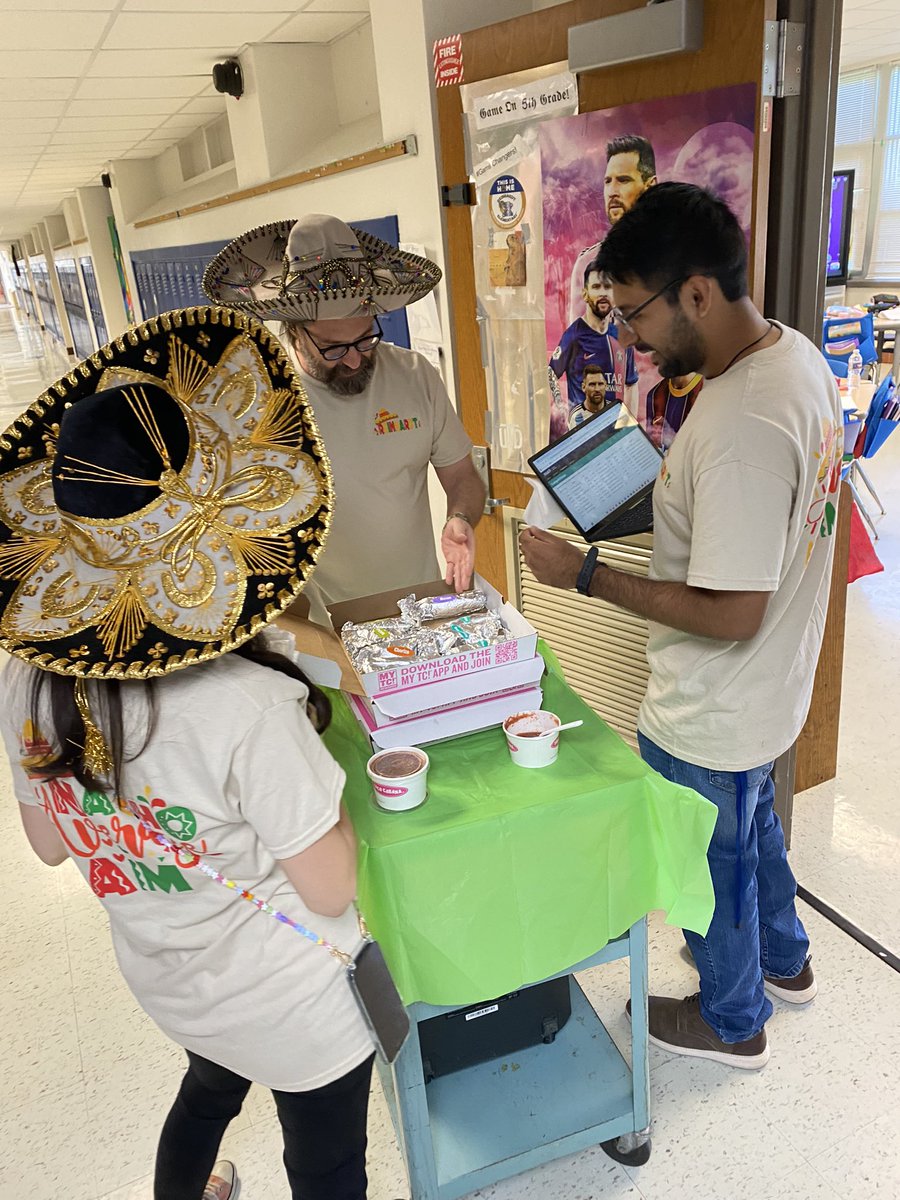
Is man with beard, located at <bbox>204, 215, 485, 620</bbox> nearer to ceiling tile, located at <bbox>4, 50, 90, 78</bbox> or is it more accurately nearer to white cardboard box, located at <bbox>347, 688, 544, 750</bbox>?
white cardboard box, located at <bbox>347, 688, 544, 750</bbox>

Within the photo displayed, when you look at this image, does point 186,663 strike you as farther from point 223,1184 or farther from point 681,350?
point 223,1184

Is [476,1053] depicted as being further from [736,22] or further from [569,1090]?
[736,22]

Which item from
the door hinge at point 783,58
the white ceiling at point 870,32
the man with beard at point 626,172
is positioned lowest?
the man with beard at point 626,172

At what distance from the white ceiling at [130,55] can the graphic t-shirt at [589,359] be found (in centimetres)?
210

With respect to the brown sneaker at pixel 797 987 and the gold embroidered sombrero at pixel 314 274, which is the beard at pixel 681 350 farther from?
the brown sneaker at pixel 797 987

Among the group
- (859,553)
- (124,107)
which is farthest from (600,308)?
(124,107)

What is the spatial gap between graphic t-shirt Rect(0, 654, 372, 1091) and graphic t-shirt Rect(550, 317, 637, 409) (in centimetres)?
161

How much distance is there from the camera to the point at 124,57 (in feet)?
12.7

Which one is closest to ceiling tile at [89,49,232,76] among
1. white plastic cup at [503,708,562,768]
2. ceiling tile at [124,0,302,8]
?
ceiling tile at [124,0,302,8]

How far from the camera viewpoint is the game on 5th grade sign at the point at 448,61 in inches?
92.9

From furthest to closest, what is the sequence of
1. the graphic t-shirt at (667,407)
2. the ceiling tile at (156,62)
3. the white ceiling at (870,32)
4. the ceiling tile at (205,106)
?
the white ceiling at (870,32), the ceiling tile at (205,106), the ceiling tile at (156,62), the graphic t-shirt at (667,407)

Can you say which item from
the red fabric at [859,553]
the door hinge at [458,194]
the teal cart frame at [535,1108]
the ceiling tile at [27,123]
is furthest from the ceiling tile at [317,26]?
the teal cart frame at [535,1108]

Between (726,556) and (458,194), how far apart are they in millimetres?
1767

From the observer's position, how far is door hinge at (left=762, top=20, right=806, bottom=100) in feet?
5.54
